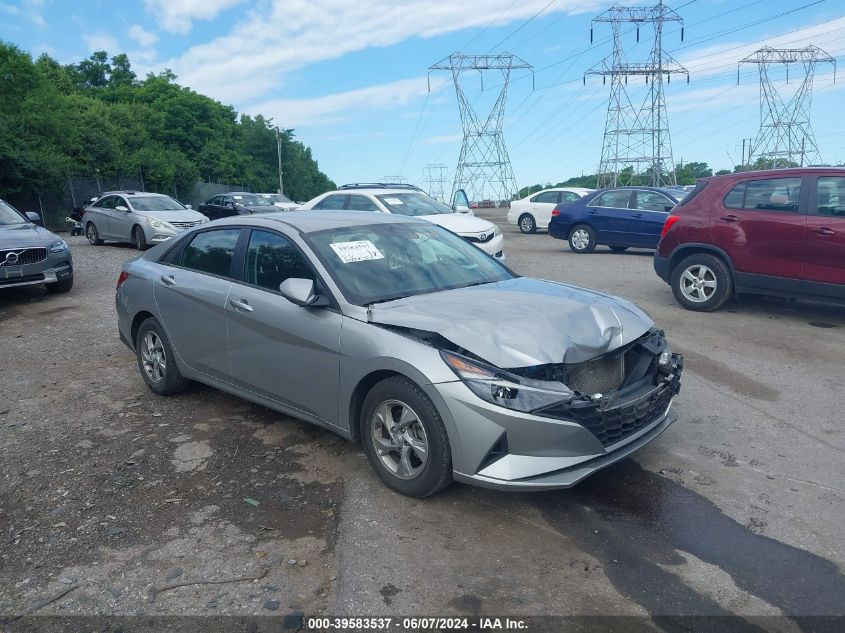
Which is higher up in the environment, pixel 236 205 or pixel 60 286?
pixel 236 205

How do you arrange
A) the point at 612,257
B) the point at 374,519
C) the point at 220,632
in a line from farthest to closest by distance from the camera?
the point at 612,257
the point at 374,519
the point at 220,632

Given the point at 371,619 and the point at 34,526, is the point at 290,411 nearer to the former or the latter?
the point at 34,526

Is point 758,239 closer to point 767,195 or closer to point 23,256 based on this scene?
point 767,195

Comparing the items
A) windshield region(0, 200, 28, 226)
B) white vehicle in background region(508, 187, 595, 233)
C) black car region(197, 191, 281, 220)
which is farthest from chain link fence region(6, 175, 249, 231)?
white vehicle in background region(508, 187, 595, 233)

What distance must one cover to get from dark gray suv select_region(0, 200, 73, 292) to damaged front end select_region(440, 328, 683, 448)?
8.71 meters

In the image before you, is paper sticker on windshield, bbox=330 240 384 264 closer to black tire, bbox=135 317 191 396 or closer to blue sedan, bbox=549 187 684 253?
black tire, bbox=135 317 191 396

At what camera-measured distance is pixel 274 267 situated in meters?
4.87

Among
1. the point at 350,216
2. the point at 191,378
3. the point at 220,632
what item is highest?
the point at 350,216

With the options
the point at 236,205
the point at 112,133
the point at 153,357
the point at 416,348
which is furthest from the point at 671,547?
the point at 112,133

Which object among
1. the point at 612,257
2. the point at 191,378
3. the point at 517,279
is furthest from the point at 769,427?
the point at 612,257

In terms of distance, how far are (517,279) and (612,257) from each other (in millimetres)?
11379

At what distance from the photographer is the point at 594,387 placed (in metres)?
3.90

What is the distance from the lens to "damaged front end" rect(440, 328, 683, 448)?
3594 millimetres

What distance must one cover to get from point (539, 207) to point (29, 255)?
625 inches
